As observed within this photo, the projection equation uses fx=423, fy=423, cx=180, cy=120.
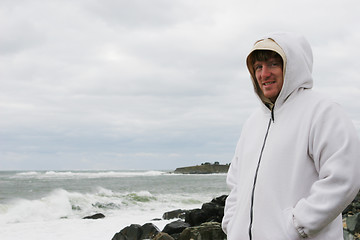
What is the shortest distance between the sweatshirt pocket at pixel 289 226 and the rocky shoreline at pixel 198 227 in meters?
3.86

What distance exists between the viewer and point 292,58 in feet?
7.11

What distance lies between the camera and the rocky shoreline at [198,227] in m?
5.51

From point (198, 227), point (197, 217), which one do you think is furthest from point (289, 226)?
point (197, 217)

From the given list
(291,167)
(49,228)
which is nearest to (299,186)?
(291,167)

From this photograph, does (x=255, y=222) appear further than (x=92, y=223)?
No

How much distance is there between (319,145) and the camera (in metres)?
1.99

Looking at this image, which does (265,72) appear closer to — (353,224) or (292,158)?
(292,158)

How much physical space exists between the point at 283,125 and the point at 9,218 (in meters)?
15.1

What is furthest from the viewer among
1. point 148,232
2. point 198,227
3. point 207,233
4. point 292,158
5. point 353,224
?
point 148,232

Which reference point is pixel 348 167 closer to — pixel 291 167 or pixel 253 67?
pixel 291 167

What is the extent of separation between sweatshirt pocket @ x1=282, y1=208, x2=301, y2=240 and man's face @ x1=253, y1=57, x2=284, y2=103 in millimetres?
621

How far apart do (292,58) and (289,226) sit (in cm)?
84

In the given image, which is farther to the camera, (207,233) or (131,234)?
(131,234)

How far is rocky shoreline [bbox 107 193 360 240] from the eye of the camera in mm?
5512
